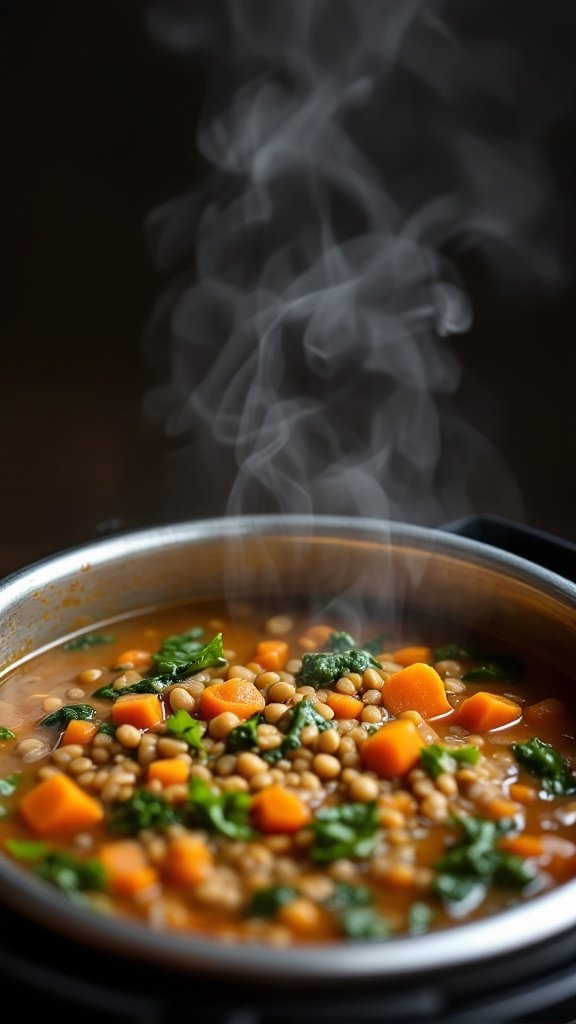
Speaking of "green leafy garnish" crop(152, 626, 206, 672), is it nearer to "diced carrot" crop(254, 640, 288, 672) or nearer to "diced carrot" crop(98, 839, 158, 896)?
"diced carrot" crop(254, 640, 288, 672)

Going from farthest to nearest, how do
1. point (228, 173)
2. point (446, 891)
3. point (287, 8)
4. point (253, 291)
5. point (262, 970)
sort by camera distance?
point (253, 291) → point (228, 173) → point (287, 8) → point (446, 891) → point (262, 970)

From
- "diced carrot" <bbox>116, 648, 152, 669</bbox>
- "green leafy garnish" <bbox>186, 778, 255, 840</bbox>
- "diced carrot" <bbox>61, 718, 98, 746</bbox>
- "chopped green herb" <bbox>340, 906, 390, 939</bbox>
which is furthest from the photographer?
"diced carrot" <bbox>116, 648, 152, 669</bbox>

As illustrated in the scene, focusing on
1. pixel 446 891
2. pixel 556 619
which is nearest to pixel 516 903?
pixel 446 891

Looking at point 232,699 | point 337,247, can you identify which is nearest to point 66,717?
point 232,699

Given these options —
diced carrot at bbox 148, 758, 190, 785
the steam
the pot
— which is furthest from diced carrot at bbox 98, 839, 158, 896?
the steam

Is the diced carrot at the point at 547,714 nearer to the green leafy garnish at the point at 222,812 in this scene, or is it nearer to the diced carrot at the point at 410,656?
the diced carrot at the point at 410,656

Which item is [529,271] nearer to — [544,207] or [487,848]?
[544,207]

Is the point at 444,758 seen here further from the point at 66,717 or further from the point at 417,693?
the point at 66,717
